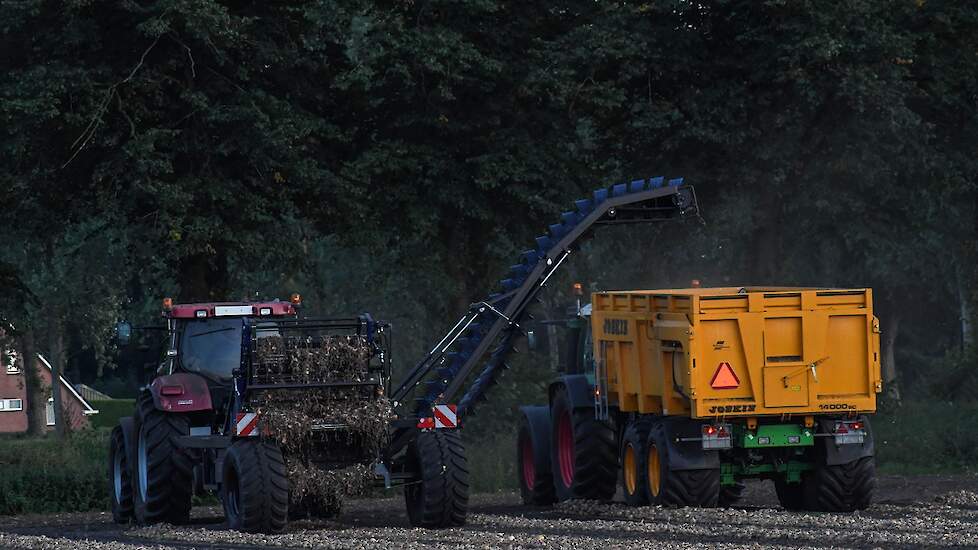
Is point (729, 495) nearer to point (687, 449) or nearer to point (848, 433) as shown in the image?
point (687, 449)

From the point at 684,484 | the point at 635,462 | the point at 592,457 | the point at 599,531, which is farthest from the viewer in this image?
the point at 592,457

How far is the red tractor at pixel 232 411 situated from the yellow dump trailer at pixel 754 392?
3267mm

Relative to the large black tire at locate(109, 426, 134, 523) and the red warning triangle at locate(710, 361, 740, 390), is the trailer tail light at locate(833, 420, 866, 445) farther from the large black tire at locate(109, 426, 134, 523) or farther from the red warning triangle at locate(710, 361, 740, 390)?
the large black tire at locate(109, 426, 134, 523)

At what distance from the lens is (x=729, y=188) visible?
35.5 metres

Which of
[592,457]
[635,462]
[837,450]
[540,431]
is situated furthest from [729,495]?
[837,450]

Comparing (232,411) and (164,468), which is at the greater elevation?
(232,411)

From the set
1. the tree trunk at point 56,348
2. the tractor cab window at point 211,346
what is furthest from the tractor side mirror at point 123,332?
the tree trunk at point 56,348

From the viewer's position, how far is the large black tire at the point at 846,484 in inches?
753

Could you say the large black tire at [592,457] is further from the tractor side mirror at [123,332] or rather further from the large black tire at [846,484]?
the tractor side mirror at [123,332]

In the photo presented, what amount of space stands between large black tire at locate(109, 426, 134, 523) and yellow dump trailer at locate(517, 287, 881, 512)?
20.9 ft

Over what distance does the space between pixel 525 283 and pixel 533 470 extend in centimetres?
281

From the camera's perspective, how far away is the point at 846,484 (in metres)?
19.2

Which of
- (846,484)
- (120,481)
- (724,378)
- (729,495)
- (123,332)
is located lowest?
(729,495)

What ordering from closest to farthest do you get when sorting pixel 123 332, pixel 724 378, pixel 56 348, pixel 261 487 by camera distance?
pixel 261 487 < pixel 724 378 < pixel 123 332 < pixel 56 348
